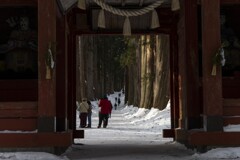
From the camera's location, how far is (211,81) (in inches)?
379

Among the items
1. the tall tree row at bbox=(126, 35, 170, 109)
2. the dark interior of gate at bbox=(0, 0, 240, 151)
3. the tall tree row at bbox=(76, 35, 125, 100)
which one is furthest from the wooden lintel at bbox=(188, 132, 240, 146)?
the tall tree row at bbox=(76, 35, 125, 100)

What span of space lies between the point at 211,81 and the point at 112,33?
5.44 metres

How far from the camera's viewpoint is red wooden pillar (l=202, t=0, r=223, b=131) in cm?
958

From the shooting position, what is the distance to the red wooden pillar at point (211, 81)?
31.4 feet

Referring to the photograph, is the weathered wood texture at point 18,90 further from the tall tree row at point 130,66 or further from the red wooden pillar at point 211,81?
the tall tree row at point 130,66

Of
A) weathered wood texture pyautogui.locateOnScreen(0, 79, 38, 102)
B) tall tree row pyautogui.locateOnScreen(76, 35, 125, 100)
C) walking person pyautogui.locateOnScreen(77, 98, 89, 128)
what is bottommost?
walking person pyautogui.locateOnScreen(77, 98, 89, 128)

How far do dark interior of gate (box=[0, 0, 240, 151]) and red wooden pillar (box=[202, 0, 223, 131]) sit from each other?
0.02 meters

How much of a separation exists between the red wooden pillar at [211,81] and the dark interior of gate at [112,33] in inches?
0.8

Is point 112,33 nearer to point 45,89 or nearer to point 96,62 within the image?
point 45,89

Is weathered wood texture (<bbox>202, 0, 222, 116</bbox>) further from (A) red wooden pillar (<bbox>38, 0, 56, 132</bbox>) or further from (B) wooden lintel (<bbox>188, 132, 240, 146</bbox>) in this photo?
(A) red wooden pillar (<bbox>38, 0, 56, 132</bbox>)

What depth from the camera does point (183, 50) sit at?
11891 millimetres

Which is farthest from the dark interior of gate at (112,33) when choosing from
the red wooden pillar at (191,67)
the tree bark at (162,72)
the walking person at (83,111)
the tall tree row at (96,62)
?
the tall tree row at (96,62)

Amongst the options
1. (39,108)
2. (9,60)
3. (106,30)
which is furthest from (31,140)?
(106,30)

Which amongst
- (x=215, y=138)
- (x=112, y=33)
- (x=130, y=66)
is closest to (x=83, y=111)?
(x=112, y=33)
